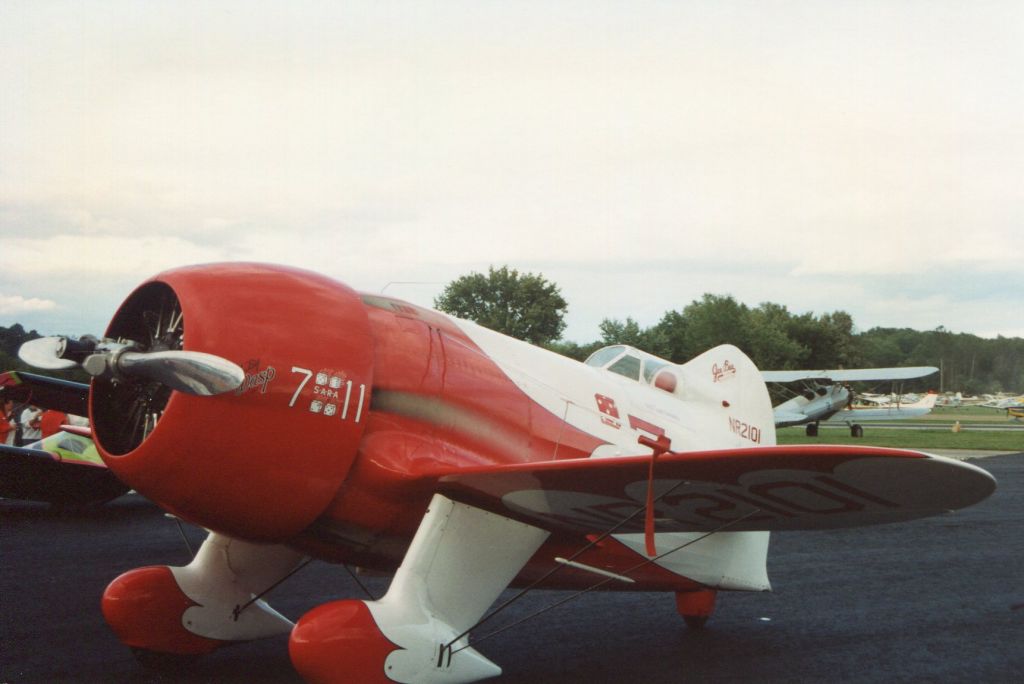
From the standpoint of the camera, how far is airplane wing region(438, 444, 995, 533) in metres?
3.44

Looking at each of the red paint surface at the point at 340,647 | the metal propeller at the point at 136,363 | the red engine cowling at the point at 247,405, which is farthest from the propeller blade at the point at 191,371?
the red paint surface at the point at 340,647

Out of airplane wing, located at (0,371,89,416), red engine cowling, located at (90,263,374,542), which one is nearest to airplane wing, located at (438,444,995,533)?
red engine cowling, located at (90,263,374,542)

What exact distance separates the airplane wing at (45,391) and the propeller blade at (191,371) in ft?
7.56

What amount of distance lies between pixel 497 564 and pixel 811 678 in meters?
2.19

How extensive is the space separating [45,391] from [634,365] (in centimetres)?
410

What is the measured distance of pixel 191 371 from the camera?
3596 mm

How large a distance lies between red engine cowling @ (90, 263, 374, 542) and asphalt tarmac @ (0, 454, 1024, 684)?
1533mm

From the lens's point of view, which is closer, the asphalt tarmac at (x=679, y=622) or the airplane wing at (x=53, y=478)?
the asphalt tarmac at (x=679, y=622)

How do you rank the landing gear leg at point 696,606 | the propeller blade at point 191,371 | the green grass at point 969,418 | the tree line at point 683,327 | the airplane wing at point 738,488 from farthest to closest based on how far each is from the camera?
the green grass at point 969,418 < the tree line at point 683,327 < the landing gear leg at point 696,606 < the propeller blade at point 191,371 < the airplane wing at point 738,488

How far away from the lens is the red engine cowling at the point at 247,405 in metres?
3.80

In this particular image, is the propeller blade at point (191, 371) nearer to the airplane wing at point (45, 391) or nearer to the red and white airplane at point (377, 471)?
the red and white airplane at point (377, 471)

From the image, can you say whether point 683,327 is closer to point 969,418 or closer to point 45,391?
point 969,418

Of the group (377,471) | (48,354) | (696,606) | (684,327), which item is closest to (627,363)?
(696,606)

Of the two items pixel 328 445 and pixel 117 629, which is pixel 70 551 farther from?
pixel 328 445
